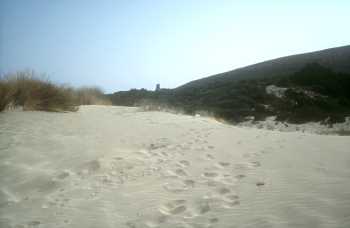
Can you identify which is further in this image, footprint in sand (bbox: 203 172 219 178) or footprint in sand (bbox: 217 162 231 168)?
footprint in sand (bbox: 217 162 231 168)

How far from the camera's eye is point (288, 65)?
48250 mm

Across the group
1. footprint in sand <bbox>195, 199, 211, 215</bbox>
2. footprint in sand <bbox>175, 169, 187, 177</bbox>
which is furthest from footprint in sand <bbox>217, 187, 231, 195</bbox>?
footprint in sand <bbox>175, 169, 187, 177</bbox>

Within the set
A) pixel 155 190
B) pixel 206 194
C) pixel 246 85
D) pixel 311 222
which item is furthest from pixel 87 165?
pixel 246 85

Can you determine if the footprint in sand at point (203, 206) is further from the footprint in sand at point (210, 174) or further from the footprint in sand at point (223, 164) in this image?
the footprint in sand at point (223, 164)

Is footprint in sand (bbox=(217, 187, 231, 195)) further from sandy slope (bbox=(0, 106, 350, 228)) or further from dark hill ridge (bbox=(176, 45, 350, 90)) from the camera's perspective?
dark hill ridge (bbox=(176, 45, 350, 90))

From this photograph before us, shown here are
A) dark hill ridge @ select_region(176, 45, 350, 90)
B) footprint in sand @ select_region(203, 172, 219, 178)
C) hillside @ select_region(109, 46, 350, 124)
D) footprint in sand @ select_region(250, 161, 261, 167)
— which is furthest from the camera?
dark hill ridge @ select_region(176, 45, 350, 90)

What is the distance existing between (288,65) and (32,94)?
4473 cm

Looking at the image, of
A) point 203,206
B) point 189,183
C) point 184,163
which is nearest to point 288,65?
point 184,163

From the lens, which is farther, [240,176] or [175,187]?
[240,176]

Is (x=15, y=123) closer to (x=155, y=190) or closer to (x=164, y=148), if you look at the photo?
(x=164, y=148)

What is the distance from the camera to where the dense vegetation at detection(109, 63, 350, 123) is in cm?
2122

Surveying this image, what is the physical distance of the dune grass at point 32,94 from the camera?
8.45 m

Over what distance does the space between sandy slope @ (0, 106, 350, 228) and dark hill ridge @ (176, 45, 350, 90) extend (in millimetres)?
35875

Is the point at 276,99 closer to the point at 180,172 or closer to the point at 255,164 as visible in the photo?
the point at 255,164
